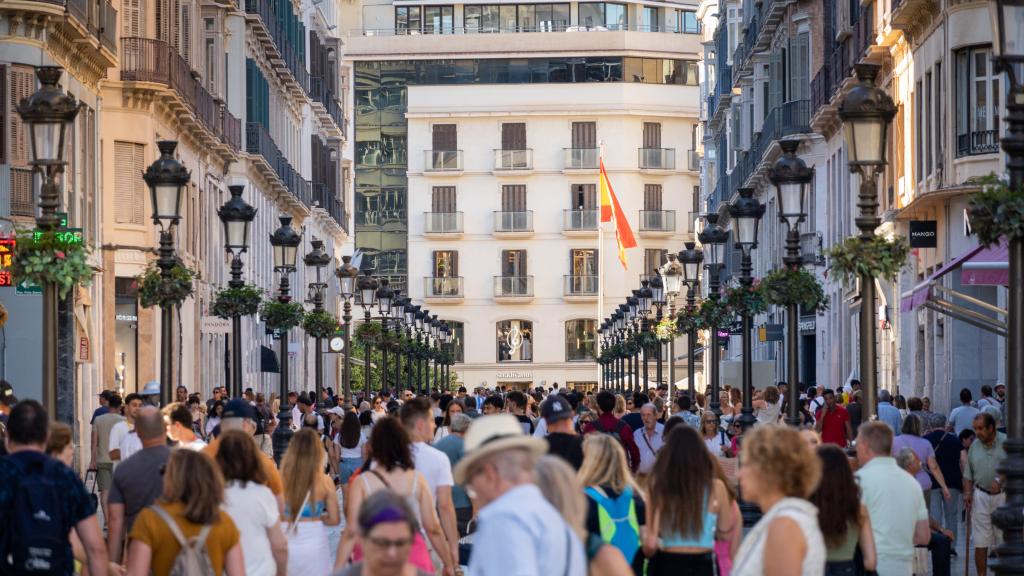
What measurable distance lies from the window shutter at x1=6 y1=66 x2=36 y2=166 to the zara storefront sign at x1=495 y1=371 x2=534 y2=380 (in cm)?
6771

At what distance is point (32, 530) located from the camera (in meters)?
11.1

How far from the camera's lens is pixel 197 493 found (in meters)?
10.9

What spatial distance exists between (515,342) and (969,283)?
7075cm

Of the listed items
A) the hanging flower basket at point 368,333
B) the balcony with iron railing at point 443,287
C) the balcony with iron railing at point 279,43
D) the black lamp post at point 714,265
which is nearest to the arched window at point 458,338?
the balcony with iron railing at point 443,287

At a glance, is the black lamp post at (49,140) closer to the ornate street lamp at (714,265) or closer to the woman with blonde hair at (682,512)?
the woman with blonde hair at (682,512)

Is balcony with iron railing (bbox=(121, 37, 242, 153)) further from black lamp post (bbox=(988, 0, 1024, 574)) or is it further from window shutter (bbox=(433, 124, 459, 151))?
window shutter (bbox=(433, 124, 459, 151))

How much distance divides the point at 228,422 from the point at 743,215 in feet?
44.2

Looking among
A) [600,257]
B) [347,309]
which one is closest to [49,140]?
[347,309]

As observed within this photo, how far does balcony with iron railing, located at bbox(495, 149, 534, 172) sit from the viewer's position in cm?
10238

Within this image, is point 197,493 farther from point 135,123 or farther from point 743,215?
point 135,123

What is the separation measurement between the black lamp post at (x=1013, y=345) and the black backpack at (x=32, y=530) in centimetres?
561

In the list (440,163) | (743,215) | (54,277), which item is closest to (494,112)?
(440,163)

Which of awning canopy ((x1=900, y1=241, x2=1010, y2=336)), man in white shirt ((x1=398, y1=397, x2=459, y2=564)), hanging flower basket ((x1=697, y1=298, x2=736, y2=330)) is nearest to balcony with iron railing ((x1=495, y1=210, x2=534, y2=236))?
hanging flower basket ((x1=697, y1=298, x2=736, y2=330))

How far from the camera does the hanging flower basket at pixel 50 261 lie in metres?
18.7
